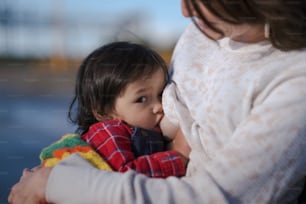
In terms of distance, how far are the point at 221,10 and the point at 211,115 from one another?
15 cm

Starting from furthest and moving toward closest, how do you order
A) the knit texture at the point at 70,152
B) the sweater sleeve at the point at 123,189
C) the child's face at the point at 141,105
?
1. the child's face at the point at 141,105
2. the knit texture at the point at 70,152
3. the sweater sleeve at the point at 123,189

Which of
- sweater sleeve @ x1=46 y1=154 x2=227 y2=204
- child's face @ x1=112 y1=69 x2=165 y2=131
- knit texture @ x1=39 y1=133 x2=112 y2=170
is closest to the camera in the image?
sweater sleeve @ x1=46 y1=154 x2=227 y2=204

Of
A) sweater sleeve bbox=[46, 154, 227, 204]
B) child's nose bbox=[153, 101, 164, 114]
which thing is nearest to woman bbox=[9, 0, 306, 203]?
sweater sleeve bbox=[46, 154, 227, 204]

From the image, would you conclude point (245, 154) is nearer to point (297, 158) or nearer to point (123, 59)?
point (297, 158)

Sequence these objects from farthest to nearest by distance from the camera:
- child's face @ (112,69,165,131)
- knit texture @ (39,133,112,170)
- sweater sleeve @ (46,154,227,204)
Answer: child's face @ (112,69,165,131) < knit texture @ (39,133,112,170) < sweater sleeve @ (46,154,227,204)

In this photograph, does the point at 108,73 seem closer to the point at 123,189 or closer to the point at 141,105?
the point at 141,105

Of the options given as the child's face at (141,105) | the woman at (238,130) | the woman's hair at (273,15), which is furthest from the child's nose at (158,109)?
the woman's hair at (273,15)

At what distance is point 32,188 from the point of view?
2.38ft

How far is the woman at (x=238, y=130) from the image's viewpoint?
0.64 m

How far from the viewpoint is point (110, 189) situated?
64 centimetres

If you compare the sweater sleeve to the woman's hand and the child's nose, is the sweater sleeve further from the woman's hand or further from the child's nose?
the child's nose

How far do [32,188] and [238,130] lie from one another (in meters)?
0.29

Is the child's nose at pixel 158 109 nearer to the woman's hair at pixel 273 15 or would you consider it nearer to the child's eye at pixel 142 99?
the child's eye at pixel 142 99

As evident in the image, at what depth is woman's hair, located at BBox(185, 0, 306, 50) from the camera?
68 cm
